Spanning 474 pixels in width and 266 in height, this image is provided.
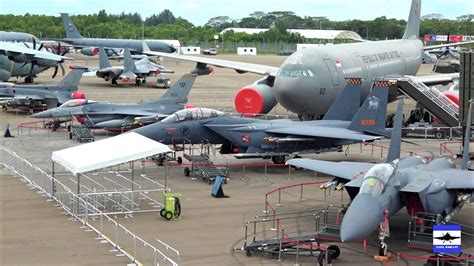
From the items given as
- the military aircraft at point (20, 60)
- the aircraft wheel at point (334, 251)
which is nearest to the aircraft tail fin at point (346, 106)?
the aircraft wheel at point (334, 251)

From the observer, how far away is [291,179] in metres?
30.3

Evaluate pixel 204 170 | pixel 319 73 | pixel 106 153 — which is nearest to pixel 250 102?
pixel 319 73

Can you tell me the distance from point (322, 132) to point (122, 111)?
12720mm

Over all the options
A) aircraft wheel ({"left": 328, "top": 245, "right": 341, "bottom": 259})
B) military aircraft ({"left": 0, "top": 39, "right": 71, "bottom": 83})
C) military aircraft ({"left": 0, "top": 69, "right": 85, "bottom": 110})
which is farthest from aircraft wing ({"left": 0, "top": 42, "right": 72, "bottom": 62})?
aircraft wheel ({"left": 328, "top": 245, "right": 341, "bottom": 259})

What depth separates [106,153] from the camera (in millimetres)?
24969

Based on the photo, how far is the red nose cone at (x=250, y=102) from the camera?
149 ft

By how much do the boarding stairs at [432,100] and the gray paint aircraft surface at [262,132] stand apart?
817 centimetres

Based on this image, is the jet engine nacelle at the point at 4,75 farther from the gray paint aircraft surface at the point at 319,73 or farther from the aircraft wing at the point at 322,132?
the aircraft wing at the point at 322,132

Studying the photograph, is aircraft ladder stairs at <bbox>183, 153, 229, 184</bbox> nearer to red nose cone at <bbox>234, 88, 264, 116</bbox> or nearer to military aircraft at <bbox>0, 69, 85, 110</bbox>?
red nose cone at <bbox>234, 88, 264, 116</bbox>

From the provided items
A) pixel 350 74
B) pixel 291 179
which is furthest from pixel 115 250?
pixel 350 74

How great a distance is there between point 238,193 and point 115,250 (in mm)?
8210

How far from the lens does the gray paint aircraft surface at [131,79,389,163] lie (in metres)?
31.4

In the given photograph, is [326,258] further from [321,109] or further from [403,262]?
[321,109]

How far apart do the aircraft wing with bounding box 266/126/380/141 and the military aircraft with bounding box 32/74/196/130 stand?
9.16 m
